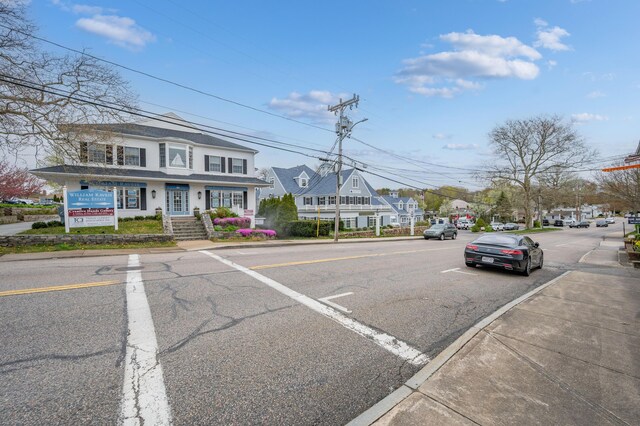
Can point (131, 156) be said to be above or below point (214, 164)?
above

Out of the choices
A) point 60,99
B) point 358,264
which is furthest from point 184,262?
point 60,99

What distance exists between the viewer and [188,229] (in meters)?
19.7

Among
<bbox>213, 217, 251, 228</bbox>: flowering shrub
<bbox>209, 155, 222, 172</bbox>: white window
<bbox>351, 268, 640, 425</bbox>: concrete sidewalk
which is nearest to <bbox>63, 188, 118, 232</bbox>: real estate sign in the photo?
<bbox>213, 217, 251, 228</bbox>: flowering shrub

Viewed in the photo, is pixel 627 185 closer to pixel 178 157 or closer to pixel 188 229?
pixel 188 229

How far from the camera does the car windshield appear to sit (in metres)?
10.5

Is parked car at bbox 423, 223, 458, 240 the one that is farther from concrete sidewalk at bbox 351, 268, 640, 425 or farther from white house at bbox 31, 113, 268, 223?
concrete sidewalk at bbox 351, 268, 640, 425

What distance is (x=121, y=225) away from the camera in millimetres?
18359

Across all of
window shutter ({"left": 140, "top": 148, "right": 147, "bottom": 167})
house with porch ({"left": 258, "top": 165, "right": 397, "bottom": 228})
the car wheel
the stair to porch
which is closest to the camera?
the car wheel

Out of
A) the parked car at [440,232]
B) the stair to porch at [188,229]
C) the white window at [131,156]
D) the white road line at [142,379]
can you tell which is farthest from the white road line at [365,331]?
the parked car at [440,232]

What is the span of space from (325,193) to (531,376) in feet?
139

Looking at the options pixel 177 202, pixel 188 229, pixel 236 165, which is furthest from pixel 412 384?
pixel 236 165

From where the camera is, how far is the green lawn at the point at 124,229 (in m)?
15.5

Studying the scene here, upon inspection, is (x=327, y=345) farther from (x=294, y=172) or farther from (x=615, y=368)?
(x=294, y=172)

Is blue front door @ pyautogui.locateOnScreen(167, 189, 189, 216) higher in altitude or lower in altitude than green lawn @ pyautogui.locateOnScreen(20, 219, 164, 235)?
higher
